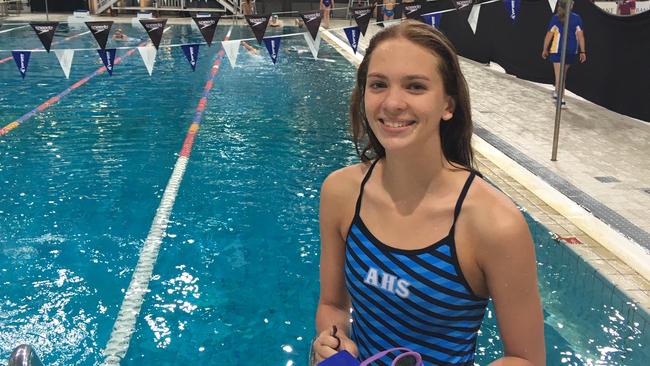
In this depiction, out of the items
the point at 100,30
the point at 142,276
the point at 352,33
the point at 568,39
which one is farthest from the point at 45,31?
the point at 568,39

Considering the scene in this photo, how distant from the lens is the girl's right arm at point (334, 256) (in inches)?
63.3

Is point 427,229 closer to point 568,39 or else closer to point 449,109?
point 449,109

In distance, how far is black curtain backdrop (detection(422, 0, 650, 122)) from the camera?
25.9 ft

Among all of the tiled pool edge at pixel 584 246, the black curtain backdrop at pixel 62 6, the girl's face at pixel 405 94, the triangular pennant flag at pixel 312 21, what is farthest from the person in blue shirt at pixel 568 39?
the black curtain backdrop at pixel 62 6

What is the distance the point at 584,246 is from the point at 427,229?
134 inches

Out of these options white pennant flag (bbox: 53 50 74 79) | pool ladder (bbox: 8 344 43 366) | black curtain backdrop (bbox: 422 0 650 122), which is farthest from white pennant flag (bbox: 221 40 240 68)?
pool ladder (bbox: 8 344 43 366)

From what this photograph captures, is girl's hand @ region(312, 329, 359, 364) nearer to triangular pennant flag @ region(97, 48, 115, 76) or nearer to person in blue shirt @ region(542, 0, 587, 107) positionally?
triangular pennant flag @ region(97, 48, 115, 76)

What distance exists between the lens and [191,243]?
14.9 feet

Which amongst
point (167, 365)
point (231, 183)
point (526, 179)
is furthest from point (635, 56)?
point (167, 365)

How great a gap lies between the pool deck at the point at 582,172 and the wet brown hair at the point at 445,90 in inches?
106

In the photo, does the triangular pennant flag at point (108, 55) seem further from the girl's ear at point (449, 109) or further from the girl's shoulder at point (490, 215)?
the girl's shoulder at point (490, 215)

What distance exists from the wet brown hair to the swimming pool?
1.92 meters

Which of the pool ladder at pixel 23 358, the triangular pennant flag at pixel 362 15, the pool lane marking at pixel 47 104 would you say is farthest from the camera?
the triangular pennant flag at pixel 362 15

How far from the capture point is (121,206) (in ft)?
17.3
